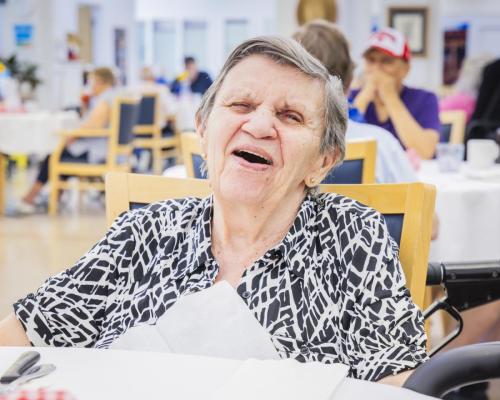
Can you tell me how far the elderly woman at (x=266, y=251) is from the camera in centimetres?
138

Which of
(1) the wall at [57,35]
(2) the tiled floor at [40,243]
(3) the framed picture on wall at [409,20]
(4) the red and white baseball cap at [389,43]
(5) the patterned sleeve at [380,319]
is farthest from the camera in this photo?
(1) the wall at [57,35]

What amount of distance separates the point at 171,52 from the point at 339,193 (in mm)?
20374

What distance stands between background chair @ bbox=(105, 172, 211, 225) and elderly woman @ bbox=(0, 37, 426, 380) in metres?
0.18

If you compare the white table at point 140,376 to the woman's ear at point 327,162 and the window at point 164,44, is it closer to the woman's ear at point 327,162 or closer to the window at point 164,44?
the woman's ear at point 327,162

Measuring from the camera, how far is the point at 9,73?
33.6ft

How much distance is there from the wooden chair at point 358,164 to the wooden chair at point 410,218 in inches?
31.9

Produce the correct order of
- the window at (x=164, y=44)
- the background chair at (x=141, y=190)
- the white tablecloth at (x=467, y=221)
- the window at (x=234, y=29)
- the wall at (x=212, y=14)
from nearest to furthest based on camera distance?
the background chair at (x=141, y=190) → the white tablecloth at (x=467, y=221) → the wall at (x=212, y=14) → the window at (x=234, y=29) → the window at (x=164, y=44)

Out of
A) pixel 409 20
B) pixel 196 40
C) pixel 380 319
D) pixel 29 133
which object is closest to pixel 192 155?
pixel 380 319

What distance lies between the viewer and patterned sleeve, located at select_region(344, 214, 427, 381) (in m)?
1.33

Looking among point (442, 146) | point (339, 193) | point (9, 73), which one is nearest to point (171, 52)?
point (9, 73)

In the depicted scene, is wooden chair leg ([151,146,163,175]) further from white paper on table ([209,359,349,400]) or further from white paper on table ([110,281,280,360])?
white paper on table ([209,359,349,400])

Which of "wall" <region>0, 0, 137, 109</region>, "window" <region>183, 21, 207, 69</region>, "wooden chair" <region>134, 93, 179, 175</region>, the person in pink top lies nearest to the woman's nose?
the person in pink top

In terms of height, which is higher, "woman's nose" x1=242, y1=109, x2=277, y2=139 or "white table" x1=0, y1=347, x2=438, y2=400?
"woman's nose" x1=242, y1=109, x2=277, y2=139

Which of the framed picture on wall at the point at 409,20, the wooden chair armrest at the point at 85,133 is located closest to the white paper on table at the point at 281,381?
the wooden chair armrest at the point at 85,133
